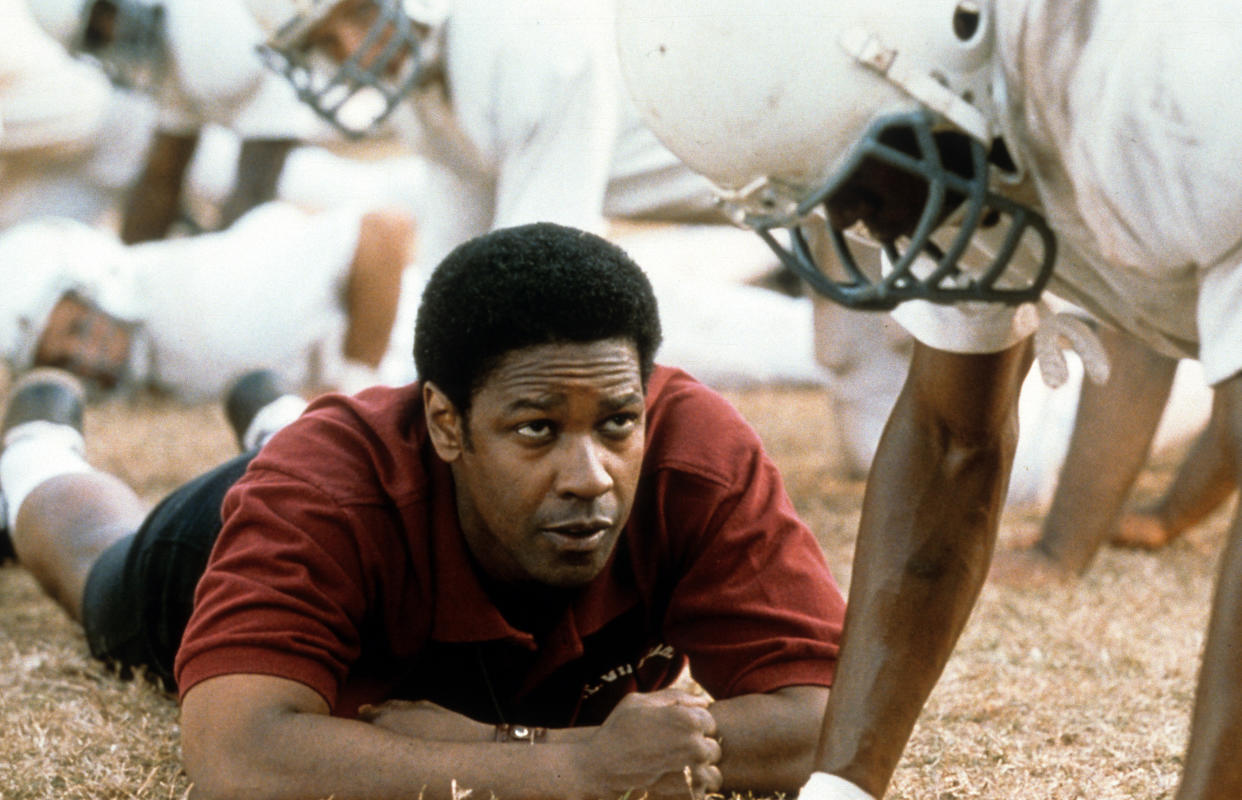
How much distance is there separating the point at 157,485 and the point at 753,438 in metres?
2.01

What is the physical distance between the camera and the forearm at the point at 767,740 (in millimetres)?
1763

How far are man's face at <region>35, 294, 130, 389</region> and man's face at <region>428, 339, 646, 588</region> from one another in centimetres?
283

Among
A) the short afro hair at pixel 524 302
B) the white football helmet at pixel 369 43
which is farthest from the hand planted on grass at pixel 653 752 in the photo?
the white football helmet at pixel 369 43

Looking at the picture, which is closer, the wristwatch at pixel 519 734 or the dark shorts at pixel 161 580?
the wristwatch at pixel 519 734

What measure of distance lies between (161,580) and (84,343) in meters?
2.31

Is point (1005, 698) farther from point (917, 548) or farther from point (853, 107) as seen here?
point (853, 107)

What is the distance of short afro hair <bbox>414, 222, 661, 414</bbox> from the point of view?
1763mm

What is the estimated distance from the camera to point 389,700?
1844 mm

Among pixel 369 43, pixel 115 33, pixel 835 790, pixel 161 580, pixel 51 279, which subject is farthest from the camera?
pixel 115 33

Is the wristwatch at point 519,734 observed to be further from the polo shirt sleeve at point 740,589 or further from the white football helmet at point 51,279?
the white football helmet at point 51,279

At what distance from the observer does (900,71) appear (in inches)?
49.0

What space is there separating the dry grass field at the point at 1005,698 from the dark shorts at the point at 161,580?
5cm

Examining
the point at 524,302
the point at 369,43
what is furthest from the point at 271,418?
the point at 524,302

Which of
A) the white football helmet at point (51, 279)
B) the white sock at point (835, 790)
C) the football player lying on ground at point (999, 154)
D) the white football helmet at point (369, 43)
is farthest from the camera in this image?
the white football helmet at point (51, 279)
